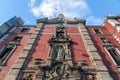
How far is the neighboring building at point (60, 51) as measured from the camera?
1399 centimetres

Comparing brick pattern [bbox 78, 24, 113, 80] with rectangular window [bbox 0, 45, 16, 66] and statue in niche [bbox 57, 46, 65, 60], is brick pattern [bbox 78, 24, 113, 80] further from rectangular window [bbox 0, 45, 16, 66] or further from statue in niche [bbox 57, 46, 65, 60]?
rectangular window [bbox 0, 45, 16, 66]

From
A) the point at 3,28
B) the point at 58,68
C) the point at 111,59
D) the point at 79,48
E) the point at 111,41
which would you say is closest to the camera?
the point at 58,68

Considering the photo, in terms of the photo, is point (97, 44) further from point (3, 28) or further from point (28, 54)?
point (3, 28)

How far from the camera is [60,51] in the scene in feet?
55.5

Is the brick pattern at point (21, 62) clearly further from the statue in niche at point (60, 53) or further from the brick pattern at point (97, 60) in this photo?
the brick pattern at point (97, 60)

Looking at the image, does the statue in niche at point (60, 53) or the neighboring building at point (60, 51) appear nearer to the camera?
the neighboring building at point (60, 51)

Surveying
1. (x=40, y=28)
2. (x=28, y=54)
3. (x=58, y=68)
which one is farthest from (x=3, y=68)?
(x=40, y=28)

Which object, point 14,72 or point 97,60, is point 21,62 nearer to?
point 14,72

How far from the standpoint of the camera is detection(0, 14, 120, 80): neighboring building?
45.9ft

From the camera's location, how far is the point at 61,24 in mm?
24547

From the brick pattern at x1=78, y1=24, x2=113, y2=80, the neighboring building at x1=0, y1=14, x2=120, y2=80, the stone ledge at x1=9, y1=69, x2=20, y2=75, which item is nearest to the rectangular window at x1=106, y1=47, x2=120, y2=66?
the neighboring building at x1=0, y1=14, x2=120, y2=80

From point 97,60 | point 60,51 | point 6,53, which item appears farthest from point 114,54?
point 6,53

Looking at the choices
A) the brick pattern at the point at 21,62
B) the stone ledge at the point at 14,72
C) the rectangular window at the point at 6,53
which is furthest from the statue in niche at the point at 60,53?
the rectangular window at the point at 6,53

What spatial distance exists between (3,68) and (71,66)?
5724 mm
